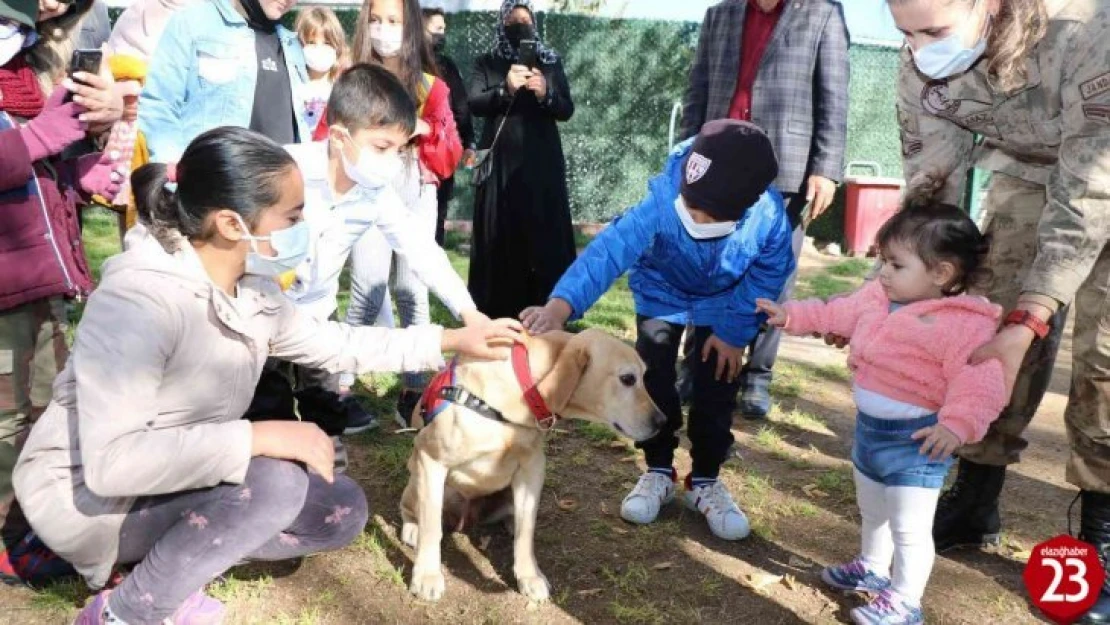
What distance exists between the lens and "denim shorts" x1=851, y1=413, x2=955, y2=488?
9.55 feet

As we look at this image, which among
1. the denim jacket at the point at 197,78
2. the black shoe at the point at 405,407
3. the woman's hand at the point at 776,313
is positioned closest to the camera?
the woman's hand at the point at 776,313

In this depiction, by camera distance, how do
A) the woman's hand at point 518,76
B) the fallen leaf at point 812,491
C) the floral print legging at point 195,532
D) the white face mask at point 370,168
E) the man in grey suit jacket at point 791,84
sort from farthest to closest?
the woman's hand at point 518,76 < the man in grey suit jacket at point 791,84 < the fallen leaf at point 812,491 < the white face mask at point 370,168 < the floral print legging at point 195,532

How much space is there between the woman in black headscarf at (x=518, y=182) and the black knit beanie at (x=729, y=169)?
2.66 metres

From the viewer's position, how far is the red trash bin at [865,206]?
11.3 meters

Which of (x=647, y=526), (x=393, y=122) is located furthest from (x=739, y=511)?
(x=393, y=122)

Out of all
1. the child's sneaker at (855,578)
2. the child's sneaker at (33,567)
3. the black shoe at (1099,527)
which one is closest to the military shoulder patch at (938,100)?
the black shoe at (1099,527)

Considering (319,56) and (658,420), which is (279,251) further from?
(319,56)

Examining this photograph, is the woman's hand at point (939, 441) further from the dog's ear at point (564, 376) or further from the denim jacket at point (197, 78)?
the denim jacket at point (197, 78)

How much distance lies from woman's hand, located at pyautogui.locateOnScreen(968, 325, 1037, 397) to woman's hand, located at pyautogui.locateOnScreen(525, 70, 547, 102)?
12.1ft

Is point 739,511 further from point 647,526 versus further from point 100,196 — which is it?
point 100,196

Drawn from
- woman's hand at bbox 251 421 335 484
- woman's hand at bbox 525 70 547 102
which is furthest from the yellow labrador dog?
woman's hand at bbox 525 70 547 102

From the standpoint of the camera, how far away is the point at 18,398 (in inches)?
130

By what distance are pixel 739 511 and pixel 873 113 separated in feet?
34.7

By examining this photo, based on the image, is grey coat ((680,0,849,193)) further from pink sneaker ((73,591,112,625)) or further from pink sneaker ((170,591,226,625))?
pink sneaker ((73,591,112,625))
